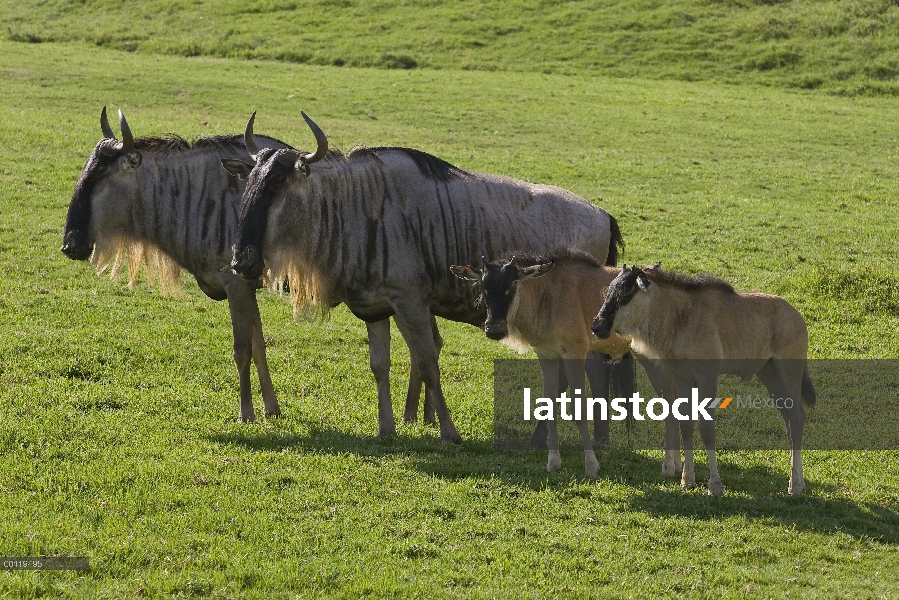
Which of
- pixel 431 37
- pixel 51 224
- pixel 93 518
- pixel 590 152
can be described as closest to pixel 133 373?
pixel 93 518

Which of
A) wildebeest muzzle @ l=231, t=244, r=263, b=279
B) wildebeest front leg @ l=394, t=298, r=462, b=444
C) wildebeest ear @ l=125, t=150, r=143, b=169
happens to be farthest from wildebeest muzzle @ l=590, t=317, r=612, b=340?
wildebeest ear @ l=125, t=150, r=143, b=169

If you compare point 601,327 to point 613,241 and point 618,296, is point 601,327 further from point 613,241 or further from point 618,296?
point 613,241

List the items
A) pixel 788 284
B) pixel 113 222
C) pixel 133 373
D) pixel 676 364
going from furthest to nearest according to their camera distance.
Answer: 1. pixel 788 284
2. pixel 133 373
3. pixel 113 222
4. pixel 676 364

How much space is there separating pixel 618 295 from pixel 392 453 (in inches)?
121

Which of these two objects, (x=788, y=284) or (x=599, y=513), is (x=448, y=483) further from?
(x=788, y=284)

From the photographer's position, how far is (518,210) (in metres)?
13.4

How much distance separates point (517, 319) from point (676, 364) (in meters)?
1.63

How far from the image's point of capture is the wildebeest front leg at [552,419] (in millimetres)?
11375

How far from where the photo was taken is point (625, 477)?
37.0 feet

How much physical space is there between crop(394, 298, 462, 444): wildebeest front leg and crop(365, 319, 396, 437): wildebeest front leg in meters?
0.58

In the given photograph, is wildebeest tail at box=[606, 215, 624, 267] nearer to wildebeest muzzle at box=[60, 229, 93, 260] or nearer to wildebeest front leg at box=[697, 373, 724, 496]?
wildebeest front leg at box=[697, 373, 724, 496]

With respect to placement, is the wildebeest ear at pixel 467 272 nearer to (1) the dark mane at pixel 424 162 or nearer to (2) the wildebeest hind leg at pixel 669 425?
(2) the wildebeest hind leg at pixel 669 425

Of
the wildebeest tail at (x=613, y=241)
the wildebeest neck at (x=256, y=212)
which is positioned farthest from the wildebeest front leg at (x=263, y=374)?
the wildebeest tail at (x=613, y=241)

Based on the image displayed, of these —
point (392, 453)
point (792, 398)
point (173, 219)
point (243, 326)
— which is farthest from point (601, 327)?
point (173, 219)
